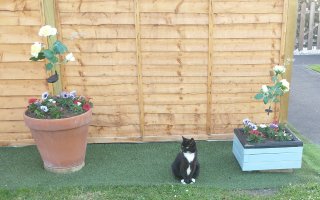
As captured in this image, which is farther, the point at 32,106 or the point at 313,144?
the point at 313,144

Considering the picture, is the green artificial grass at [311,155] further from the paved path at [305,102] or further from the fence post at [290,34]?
the fence post at [290,34]

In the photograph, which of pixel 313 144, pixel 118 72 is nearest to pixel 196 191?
pixel 118 72

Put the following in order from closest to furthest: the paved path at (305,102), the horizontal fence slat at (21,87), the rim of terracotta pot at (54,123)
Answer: the rim of terracotta pot at (54,123) < the horizontal fence slat at (21,87) < the paved path at (305,102)

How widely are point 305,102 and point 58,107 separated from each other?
4.79 metres

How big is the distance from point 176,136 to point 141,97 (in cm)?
73

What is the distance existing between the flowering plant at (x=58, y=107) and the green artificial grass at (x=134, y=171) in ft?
2.27

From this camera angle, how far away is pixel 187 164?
11.2 ft

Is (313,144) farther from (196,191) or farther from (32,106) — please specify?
(32,106)

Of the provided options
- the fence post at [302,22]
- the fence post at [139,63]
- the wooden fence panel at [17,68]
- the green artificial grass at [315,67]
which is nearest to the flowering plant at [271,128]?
the fence post at [139,63]

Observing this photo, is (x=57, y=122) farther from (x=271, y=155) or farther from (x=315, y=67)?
(x=315, y=67)

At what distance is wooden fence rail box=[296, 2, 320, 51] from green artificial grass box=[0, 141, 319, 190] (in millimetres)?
8364

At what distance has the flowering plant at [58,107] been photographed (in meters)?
3.52

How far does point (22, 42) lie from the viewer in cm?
407

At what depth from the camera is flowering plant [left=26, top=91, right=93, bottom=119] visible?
11.5ft
